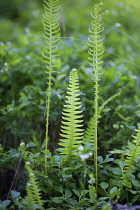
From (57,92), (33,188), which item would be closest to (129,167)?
(33,188)

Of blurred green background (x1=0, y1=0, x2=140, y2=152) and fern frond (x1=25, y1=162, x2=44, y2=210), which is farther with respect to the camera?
blurred green background (x1=0, y1=0, x2=140, y2=152)

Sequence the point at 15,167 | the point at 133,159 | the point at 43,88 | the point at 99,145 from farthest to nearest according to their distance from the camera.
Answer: the point at 43,88 → the point at 99,145 → the point at 15,167 → the point at 133,159

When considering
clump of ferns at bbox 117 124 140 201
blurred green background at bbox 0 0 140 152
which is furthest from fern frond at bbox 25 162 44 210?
blurred green background at bbox 0 0 140 152

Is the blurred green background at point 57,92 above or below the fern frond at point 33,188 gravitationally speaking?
above

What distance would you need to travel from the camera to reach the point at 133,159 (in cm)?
113

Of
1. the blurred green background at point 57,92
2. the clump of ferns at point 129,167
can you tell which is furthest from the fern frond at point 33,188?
the blurred green background at point 57,92

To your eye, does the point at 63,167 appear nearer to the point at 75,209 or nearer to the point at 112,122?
the point at 75,209

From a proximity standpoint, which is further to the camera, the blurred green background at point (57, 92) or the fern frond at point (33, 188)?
the blurred green background at point (57, 92)

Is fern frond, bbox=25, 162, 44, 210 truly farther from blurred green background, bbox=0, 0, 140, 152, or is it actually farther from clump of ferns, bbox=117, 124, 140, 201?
blurred green background, bbox=0, 0, 140, 152

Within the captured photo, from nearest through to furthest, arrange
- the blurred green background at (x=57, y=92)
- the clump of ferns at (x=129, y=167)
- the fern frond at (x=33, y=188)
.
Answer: the fern frond at (x=33, y=188), the clump of ferns at (x=129, y=167), the blurred green background at (x=57, y=92)

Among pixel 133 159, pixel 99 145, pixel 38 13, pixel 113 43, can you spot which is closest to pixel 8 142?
pixel 99 145

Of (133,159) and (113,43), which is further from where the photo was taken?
(113,43)

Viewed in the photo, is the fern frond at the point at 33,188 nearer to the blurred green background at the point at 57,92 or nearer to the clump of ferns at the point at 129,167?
the clump of ferns at the point at 129,167

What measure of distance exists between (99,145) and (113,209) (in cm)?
59
